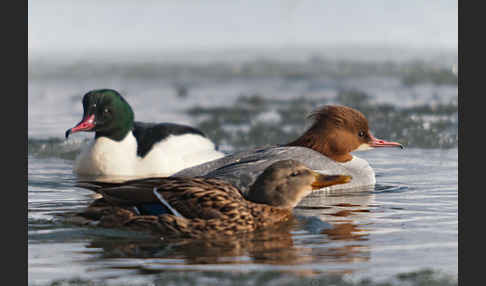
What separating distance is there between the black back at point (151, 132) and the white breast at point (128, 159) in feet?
0.21

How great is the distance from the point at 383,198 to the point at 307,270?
10.6 feet

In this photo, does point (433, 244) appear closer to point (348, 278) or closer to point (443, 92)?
point (348, 278)

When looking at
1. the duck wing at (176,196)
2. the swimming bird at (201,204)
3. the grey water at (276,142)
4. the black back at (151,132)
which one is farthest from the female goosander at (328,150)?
the duck wing at (176,196)

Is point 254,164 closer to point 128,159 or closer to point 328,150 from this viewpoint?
point 328,150

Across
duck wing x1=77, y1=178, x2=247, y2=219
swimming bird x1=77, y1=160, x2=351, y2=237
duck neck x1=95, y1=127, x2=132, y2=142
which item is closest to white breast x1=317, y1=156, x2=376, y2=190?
swimming bird x1=77, y1=160, x2=351, y2=237

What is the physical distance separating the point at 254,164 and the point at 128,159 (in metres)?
2.67

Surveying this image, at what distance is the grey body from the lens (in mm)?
8125

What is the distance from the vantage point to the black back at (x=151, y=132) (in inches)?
426

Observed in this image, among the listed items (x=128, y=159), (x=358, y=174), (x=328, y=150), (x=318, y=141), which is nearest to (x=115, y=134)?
(x=128, y=159)

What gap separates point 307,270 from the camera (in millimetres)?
5660

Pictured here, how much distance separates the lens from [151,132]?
11.1m

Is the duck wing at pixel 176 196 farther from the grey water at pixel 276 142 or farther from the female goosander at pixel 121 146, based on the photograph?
the female goosander at pixel 121 146

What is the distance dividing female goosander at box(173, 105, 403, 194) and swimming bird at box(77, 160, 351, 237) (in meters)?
1.48

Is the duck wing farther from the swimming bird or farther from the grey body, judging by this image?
the grey body
